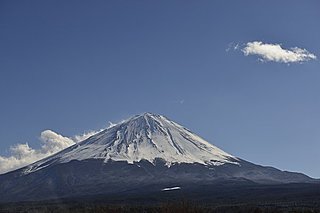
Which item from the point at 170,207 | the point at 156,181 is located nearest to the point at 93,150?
the point at 156,181

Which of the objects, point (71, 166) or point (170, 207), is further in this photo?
point (71, 166)

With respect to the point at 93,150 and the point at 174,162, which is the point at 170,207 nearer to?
the point at 174,162

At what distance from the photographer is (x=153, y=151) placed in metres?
189

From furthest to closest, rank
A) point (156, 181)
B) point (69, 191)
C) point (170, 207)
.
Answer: point (156, 181) → point (69, 191) → point (170, 207)

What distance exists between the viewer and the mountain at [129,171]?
13275 cm

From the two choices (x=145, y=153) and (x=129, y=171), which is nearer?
(x=129, y=171)

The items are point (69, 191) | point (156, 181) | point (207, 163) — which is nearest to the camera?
point (69, 191)

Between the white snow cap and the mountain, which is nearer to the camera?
the mountain

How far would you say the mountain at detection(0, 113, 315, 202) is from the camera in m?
133

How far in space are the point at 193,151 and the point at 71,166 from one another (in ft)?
161

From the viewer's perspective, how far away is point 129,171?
158 meters

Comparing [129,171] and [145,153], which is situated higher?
[145,153]

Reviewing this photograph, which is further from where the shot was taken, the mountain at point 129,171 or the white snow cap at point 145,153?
the white snow cap at point 145,153

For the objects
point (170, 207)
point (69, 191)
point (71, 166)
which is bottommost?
point (170, 207)
